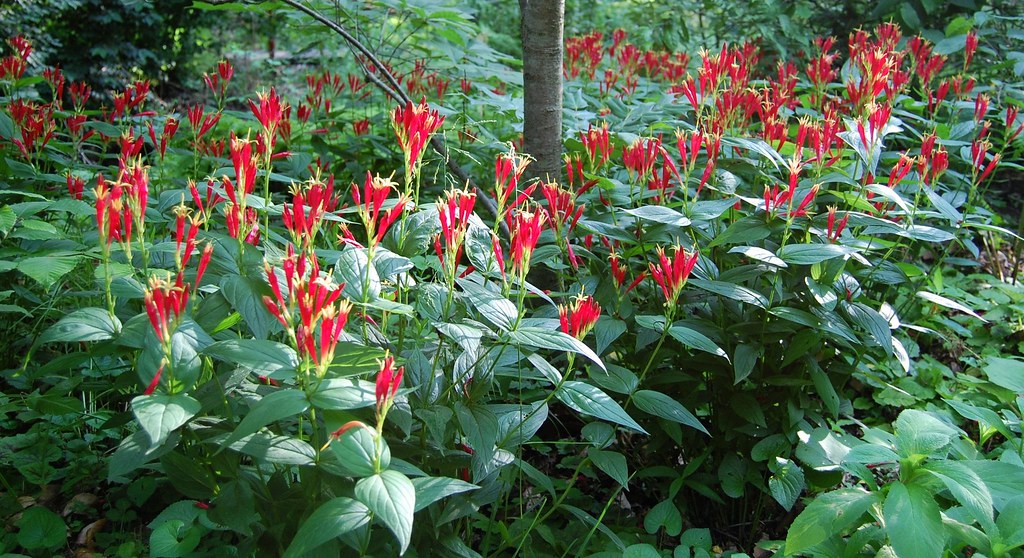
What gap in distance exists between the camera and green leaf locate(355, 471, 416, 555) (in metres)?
1.09

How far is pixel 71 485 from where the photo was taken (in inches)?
84.0

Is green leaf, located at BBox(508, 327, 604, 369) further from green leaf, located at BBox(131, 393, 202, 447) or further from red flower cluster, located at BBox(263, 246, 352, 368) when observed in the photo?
green leaf, located at BBox(131, 393, 202, 447)

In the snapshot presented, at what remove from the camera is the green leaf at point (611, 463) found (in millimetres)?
1736

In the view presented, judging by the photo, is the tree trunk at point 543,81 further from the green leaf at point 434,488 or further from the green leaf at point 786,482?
the green leaf at point 434,488

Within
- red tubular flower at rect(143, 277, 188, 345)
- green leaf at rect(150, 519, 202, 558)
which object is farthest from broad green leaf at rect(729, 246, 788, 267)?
green leaf at rect(150, 519, 202, 558)

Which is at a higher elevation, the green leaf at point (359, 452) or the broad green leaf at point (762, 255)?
the broad green leaf at point (762, 255)

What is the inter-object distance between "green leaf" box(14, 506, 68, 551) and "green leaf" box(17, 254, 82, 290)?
56 centimetres

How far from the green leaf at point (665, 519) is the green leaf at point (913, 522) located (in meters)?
0.62

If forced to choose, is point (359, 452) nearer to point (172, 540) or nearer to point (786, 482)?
point (172, 540)

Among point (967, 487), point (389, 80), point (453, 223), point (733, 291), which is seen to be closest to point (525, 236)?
point (453, 223)

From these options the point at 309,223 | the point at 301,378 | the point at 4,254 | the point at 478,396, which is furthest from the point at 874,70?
the point at 4,254

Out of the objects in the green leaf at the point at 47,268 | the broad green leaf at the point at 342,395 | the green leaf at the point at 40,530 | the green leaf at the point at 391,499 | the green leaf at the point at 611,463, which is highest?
the green leaf at the point at 47,268

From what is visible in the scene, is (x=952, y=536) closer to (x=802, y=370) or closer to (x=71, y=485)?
(x=802, y=370)

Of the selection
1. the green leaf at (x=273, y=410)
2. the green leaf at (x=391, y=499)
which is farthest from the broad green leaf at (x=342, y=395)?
the green leaf at (x=391, y=499)
